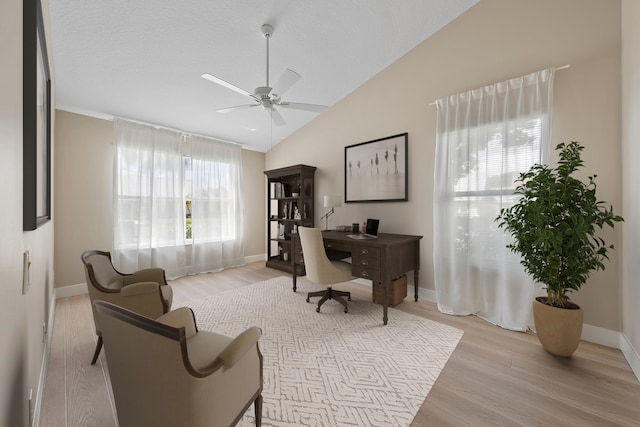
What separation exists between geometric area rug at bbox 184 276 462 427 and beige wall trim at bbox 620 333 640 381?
1137 mm

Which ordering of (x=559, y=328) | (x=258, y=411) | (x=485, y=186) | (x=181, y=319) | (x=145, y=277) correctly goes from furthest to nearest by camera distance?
(x=485, y=186)
(x=145, y=277)
(x=559, y=328)
(x=181, y=319)
(x=258, y=411)

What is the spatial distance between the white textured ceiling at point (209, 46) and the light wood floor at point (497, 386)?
9.18 ft

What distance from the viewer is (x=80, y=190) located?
140 inches

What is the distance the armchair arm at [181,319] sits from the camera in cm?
139

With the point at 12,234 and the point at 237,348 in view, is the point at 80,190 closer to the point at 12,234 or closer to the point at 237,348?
the point at 12,234

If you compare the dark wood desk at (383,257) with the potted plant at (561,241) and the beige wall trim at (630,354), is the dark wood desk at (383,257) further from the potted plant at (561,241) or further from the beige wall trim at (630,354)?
the beige wall trim at (630,354)

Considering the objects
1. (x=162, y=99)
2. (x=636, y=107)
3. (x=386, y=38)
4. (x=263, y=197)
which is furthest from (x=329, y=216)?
(x=636, y=107)

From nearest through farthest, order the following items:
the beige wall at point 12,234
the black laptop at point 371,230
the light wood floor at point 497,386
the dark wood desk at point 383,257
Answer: the beige wall at point 12,234 → the light wood floor at point 497,386 → the dark wood desk at point 383,257 → the black laptop at point 371,230

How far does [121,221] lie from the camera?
3803 mm

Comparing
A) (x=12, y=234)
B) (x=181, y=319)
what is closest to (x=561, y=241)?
(x=181, y=319)

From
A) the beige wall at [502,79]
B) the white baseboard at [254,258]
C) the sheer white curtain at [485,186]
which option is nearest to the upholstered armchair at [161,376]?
the sheer white curtain at [485,186]

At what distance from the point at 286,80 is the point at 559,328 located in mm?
3085

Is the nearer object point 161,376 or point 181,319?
point 161,376

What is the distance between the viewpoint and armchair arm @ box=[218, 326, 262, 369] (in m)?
1.05
